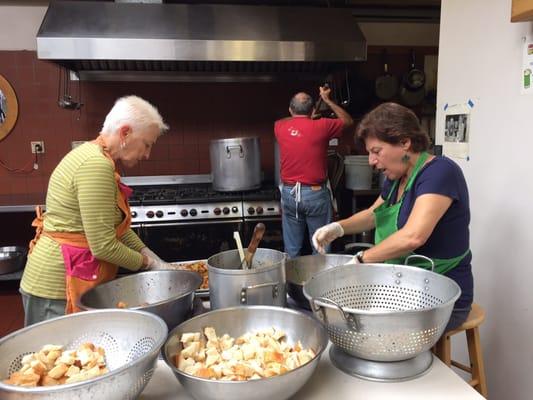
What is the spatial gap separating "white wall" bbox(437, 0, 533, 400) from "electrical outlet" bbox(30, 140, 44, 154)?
2887 millimetres

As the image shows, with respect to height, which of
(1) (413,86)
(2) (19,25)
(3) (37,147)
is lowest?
(3) (37,147)

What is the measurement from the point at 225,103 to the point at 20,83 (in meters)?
1.53

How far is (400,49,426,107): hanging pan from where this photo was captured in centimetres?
360

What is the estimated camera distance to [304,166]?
2.86 metres


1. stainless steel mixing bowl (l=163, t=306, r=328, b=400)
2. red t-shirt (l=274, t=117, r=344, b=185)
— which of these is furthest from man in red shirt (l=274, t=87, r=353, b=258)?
stainless steel mixing bowl (l=163, t=306, r=328, b=400)

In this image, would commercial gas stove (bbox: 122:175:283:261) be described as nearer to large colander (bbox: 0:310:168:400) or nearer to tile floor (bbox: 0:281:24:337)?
tile floor (bbox: 0:281:24:337)

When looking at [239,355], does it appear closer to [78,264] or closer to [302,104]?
[78,264]

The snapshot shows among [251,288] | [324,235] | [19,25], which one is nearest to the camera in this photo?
[251,288]

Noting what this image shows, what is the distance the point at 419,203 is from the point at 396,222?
0.68 ft

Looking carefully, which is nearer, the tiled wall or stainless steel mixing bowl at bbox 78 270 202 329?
stainless steel mixing bowl at bbox 78 270 202 329

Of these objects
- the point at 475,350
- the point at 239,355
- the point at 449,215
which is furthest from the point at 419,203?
the point at 239,355

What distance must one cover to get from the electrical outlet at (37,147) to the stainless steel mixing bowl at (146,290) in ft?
8.19

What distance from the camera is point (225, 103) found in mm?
3498

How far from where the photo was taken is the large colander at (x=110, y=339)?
787 mm
